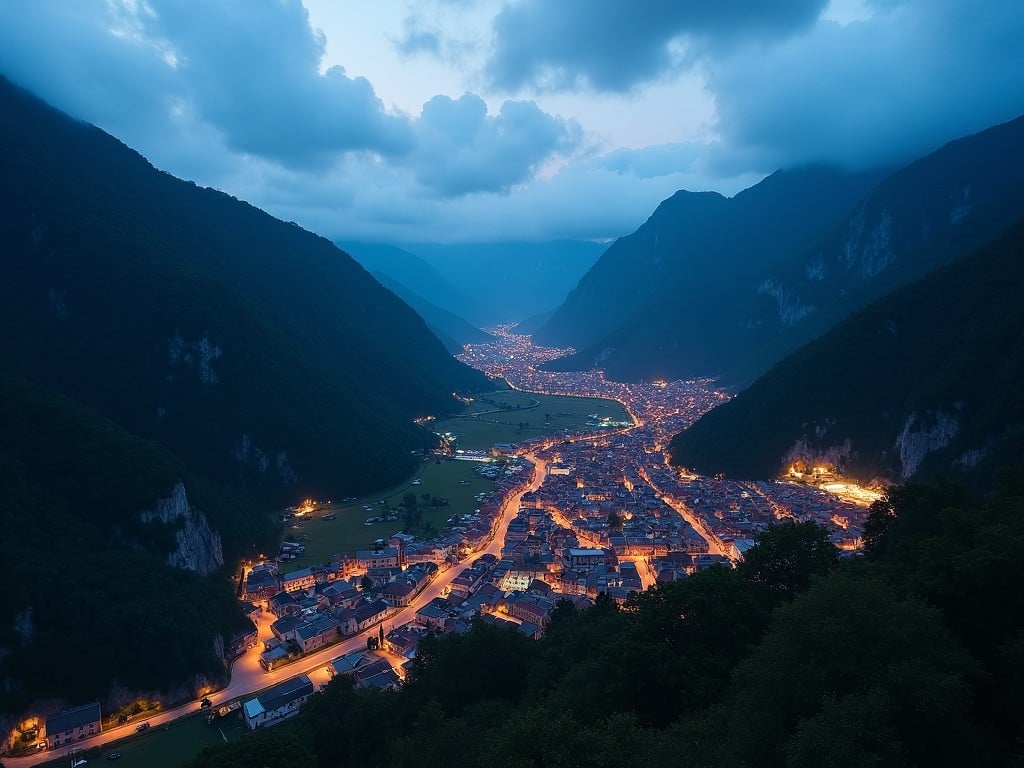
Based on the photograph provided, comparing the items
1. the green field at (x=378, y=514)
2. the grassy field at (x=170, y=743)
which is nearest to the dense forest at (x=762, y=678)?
the grassy field at (x=170, y=743)

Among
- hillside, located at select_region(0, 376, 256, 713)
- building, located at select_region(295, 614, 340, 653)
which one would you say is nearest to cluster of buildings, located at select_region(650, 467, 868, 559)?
building, located at select_region(295, 614, 340, 653)

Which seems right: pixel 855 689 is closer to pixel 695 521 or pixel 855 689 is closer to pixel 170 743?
pixel 170 743

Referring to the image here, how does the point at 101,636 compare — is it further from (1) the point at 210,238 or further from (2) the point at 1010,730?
(1) the point at 210,238

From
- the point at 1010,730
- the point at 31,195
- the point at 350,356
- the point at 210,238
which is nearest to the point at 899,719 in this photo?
the point at 1010,730

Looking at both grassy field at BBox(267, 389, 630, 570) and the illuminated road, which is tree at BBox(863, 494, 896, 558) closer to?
the illuminated road

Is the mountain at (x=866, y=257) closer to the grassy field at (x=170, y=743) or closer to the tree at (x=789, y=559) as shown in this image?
the tree at (x=789, y=559)

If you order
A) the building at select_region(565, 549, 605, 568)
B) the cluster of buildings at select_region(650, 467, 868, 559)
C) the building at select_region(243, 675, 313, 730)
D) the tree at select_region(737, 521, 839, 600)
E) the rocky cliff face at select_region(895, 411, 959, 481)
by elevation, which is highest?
the rocky cliff face at select_region(895, 411, 959, 481)
